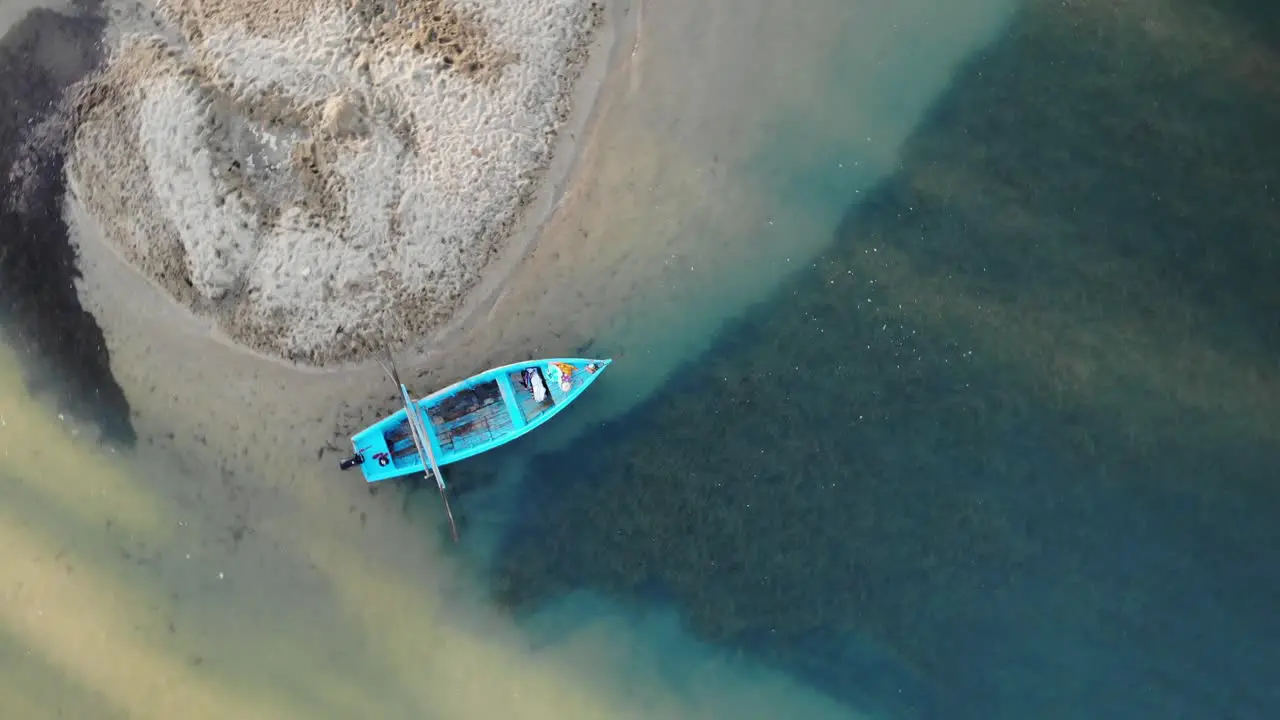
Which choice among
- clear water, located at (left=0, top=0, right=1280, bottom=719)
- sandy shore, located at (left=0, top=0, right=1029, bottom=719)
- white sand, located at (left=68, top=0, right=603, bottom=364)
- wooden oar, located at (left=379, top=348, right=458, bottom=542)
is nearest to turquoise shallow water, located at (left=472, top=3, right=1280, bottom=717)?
clear water, located at (left=0, top=0, right=1280, bottom=719)

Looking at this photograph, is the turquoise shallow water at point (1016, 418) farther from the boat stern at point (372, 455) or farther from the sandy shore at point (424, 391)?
the boat stern at point (372, 455)

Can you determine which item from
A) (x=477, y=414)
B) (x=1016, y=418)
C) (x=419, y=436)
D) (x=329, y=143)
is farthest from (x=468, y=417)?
(x=1016, y=418)

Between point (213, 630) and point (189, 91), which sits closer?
point (189, 91)

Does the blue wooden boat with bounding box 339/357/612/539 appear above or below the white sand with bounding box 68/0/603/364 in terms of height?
below

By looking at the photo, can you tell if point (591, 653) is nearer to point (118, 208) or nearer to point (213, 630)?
point (213, 630)

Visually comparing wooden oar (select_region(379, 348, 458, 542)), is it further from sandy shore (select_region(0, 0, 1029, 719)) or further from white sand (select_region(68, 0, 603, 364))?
white sand (select_region(68, 0, 603, 364))

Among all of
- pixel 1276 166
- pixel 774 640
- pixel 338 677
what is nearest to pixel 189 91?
pixel 338 677
